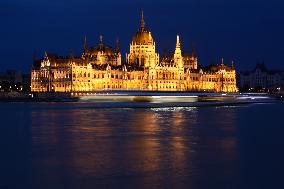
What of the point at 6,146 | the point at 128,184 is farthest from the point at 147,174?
the point at 6,146

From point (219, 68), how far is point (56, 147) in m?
126

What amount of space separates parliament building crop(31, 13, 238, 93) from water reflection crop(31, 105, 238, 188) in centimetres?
8772

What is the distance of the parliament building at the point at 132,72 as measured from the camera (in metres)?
114

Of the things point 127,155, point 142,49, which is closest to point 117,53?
point 142,49

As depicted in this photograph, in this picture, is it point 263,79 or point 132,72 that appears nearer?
point 132,72

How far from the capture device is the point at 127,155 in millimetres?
16750

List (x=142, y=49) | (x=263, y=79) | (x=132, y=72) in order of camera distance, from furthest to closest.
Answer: (x=263, y=79), (x=142, y=49), (x=132, y=72)

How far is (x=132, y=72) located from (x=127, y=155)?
105015 mm

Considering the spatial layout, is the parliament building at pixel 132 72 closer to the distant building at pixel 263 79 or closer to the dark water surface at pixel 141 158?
the distant building at pixel 263 79

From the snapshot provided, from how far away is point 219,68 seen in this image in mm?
Result: 142375

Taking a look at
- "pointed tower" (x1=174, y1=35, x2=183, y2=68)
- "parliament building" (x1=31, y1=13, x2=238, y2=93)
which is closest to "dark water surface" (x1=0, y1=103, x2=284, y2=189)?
"parliament building" (x1=31, y1=13, x2=238, y2=93)

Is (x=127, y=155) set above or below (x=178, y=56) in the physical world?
below

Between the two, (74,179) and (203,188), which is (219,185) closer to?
(203,188)

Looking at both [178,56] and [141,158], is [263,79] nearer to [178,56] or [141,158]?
[178,56]
